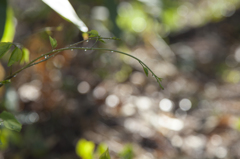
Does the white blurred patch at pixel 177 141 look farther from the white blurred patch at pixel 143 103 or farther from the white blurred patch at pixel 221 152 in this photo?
the white blurred patch at pixel 143 103

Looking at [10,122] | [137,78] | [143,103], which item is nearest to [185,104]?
[143,103]

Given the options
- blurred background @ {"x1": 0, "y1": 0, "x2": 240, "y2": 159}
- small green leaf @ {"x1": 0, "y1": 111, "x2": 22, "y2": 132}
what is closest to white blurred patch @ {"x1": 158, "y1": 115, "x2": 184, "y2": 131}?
blurred background @ {"x1": 0, "y1": 0, "x2": 240, "y2": 159}

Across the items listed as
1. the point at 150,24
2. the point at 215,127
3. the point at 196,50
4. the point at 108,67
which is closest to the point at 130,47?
the point at 150,24

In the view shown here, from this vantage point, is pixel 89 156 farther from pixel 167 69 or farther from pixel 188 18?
pixel 188 18

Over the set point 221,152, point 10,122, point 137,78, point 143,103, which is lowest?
point 10,122

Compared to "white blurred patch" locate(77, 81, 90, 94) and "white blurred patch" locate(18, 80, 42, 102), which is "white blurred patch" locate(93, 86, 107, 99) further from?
"white blurred patch" locate(18, 80, 42, 102)

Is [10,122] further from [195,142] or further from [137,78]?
[137,78]
